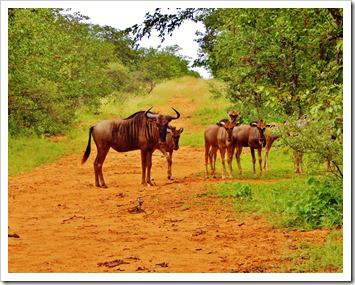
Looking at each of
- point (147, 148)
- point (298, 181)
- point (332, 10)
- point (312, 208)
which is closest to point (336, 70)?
point (332, 10)

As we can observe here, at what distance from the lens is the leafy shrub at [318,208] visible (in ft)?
28.9

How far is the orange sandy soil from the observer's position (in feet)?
24.7

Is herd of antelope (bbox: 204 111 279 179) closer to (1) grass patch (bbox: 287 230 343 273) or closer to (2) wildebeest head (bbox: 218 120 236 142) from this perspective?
(2) wildebeest head (bbox: 218 120 236 142)

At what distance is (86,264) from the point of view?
7.50 metres

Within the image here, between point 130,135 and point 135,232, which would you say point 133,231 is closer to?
point 135,232

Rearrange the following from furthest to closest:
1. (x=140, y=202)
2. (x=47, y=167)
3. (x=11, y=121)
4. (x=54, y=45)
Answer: (x=54, y=45), (x=47, y=167), (x=11, y=121), (x=140, y=202)

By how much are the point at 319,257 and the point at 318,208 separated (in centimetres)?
168

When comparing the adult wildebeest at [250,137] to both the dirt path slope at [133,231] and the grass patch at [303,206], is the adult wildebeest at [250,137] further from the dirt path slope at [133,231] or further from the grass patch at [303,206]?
the grass patch at [303,206]

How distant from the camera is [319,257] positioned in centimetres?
743

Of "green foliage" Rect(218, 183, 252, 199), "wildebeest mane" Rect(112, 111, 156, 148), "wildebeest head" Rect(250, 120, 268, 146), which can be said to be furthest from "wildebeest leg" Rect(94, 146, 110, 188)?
"wildebeest head" Rect(250, 120, 268, 146)

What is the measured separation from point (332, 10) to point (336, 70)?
970 mm

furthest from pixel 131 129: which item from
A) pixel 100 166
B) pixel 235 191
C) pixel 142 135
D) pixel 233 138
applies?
pixel 235 191

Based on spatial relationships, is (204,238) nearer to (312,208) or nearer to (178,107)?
(312,208)

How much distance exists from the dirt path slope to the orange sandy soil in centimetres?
1
